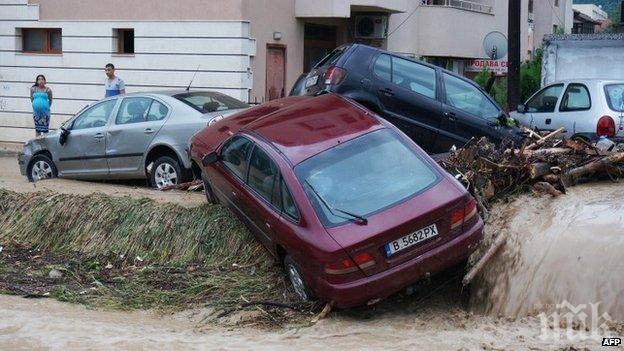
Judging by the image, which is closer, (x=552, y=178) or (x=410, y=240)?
(x=410, y=240)

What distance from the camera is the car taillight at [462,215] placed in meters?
Answer: 7.87

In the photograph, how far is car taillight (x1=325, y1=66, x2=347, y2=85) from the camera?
37.6 feet

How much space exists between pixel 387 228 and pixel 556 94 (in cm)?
887

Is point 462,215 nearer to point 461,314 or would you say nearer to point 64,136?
point 461,314

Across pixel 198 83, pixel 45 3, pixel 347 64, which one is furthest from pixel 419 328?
pixel 45 3

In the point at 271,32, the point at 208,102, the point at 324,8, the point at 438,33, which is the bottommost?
the point at 208,102

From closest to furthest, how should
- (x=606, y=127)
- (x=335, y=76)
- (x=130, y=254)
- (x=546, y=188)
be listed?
1. (x=546, y=188)
2. (x=130, y=254)
3. (x=335, y=76)
4. (x=606, y=127)

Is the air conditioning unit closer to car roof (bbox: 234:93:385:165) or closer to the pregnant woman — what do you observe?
the pregnant woman

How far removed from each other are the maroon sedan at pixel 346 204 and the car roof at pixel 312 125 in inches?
0.5

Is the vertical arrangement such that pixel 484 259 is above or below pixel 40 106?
below

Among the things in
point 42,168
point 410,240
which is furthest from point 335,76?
point 42,168

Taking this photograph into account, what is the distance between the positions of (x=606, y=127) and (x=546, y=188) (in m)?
4.98

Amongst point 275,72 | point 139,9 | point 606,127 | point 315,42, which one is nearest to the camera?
point 606,127

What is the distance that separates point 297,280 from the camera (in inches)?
324
